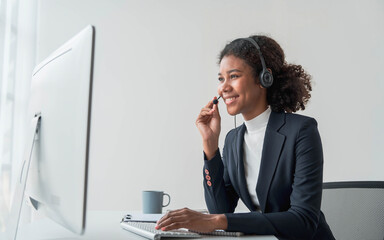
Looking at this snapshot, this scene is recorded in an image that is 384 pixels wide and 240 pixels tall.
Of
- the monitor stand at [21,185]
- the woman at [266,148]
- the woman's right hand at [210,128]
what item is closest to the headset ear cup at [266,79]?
the woman at [266,148]

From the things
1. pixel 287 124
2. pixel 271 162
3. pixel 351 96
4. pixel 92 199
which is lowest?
pixel 92 199

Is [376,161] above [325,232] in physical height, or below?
above

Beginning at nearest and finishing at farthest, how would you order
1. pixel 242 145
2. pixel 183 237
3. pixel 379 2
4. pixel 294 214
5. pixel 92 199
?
1. pixel 183 237
2. pixel 294 214
3. pixel 242 145
4. pixel 92 199
5. pixel 379 2

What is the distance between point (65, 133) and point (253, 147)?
83 cm

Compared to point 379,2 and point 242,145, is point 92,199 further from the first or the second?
point 379,2

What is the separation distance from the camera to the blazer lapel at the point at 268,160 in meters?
1.30

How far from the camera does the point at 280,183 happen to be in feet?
4.23

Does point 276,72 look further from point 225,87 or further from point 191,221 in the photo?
point 191,221

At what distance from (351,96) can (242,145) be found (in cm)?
191

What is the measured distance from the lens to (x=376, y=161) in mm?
3057

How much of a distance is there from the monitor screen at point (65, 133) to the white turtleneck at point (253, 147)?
72 cm

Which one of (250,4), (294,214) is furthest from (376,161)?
(294,214)

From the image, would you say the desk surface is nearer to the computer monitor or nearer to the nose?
the computer monitor

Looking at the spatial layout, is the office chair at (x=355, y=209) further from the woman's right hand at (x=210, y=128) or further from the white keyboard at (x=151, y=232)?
the white keyboard at (x=151, y=232)
